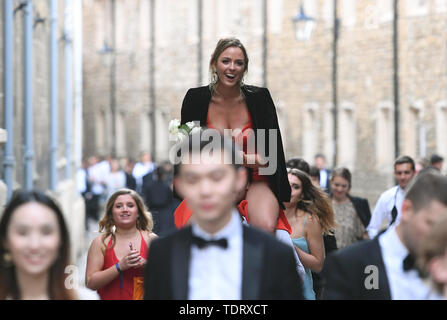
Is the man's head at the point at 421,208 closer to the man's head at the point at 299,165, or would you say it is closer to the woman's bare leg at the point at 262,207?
the woman's bare leg at the point at 262,207

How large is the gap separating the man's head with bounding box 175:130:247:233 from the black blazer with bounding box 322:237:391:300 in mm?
510

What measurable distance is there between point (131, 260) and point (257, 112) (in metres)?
1.25

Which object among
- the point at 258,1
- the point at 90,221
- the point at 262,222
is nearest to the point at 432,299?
the point at 262,222

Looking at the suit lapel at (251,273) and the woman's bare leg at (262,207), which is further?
the woman's bare leg at (262,207)

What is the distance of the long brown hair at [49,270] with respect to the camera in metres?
4.17

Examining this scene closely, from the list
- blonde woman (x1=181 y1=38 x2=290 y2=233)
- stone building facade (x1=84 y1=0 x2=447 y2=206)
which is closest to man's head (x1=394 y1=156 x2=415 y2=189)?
blonde woman (x1=181 y1=38 x2=290 y2=233)

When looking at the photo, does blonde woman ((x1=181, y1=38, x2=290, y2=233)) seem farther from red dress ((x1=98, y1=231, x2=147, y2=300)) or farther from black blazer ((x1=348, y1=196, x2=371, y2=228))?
black blazer ((x1=348, y1=196, x2=371, y2=228))

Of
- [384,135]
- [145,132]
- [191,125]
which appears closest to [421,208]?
[191,125]

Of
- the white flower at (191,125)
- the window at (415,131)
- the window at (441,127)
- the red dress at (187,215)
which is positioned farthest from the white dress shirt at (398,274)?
the window at (415,131)

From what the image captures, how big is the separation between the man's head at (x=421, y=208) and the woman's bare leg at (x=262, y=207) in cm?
240

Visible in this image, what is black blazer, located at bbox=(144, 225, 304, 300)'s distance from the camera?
398cm

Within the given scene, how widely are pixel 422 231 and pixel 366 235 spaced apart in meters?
6.73
